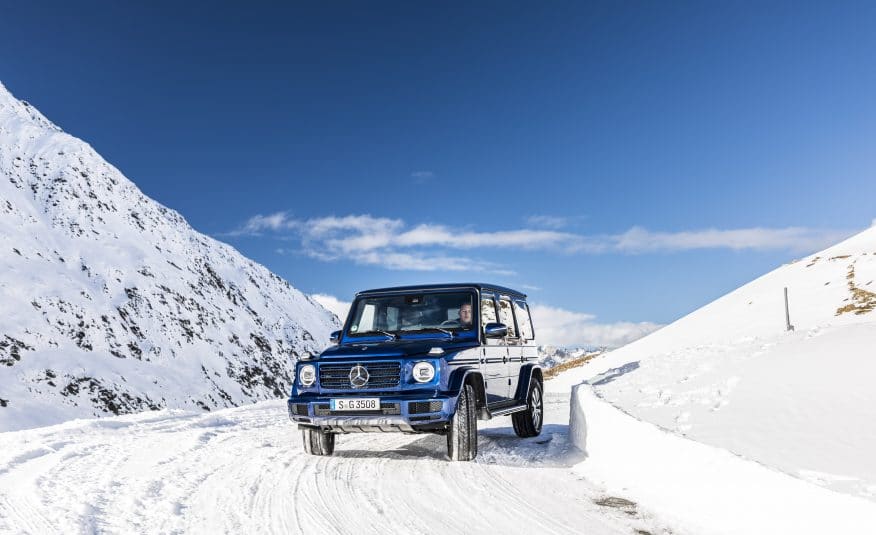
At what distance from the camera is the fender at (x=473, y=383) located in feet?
23.9

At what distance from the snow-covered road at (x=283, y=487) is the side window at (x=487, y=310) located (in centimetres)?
172

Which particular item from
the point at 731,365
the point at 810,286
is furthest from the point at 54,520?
the point at 810,286

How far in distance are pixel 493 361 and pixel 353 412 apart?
2154 millimetres

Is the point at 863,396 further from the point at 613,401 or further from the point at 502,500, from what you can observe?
the point at 502,500

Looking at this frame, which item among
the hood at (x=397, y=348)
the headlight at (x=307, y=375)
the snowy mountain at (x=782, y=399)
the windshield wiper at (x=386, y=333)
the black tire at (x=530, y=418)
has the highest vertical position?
the windshield wiper at (x=386, y=333)

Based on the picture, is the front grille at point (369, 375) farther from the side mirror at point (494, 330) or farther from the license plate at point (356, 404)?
the side mirror at point (494, 330)

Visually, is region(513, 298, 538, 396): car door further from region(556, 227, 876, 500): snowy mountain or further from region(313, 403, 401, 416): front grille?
region(313, 403, 401, 416): front grille

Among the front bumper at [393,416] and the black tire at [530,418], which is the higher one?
the front bumper at [393,416]

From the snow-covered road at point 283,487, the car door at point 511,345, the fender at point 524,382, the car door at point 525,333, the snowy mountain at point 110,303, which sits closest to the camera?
the snow-covered road at point 283,487

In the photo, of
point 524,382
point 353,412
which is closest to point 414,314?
point 353,412

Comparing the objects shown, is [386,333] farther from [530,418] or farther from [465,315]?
[530,418]

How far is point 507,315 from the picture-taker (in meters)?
9.71

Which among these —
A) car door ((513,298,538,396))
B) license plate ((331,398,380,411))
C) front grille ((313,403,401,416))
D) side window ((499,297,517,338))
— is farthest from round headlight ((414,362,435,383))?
car door ((513,298,538,396))

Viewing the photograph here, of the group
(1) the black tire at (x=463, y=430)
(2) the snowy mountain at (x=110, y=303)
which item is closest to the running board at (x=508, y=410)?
(1) the black tire at (x=463, y=430)
